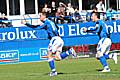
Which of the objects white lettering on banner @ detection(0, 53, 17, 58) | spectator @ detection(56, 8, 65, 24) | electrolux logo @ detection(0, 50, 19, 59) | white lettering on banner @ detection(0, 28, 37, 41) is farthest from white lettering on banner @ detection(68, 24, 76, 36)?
white lettering on banner @ detection(0, 53, 17, 58)

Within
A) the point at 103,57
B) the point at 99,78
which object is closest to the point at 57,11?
the point at 103,57

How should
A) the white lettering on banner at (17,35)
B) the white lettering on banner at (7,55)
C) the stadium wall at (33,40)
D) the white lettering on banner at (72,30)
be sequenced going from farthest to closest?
the white lettering on banner at (72,30) → the white lettering on banner at (17,35) → the stadium wall at (33,40) → the white lettering on banner at (7,55)

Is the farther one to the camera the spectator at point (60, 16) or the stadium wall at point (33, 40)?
the spectator at point (60, 16)

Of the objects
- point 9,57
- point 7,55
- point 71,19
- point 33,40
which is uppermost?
point 71,19

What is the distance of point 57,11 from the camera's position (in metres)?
29.5

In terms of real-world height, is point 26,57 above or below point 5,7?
below

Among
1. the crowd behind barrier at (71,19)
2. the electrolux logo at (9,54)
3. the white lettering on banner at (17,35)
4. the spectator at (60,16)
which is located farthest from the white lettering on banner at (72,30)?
the electrolux logo at (9,54)

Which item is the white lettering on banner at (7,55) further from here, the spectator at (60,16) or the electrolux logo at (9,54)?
the spectator at (60,16)

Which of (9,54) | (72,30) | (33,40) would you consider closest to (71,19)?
(72,30)

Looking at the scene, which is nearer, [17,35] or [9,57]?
[9,57]

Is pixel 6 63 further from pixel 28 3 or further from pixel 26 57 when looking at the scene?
pixel 28 3

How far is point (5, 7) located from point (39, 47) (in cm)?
826

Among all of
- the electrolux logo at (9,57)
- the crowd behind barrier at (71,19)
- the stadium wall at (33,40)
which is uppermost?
the crowd behind barrier at (71,19)

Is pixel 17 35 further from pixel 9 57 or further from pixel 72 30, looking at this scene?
pixel 72 30
